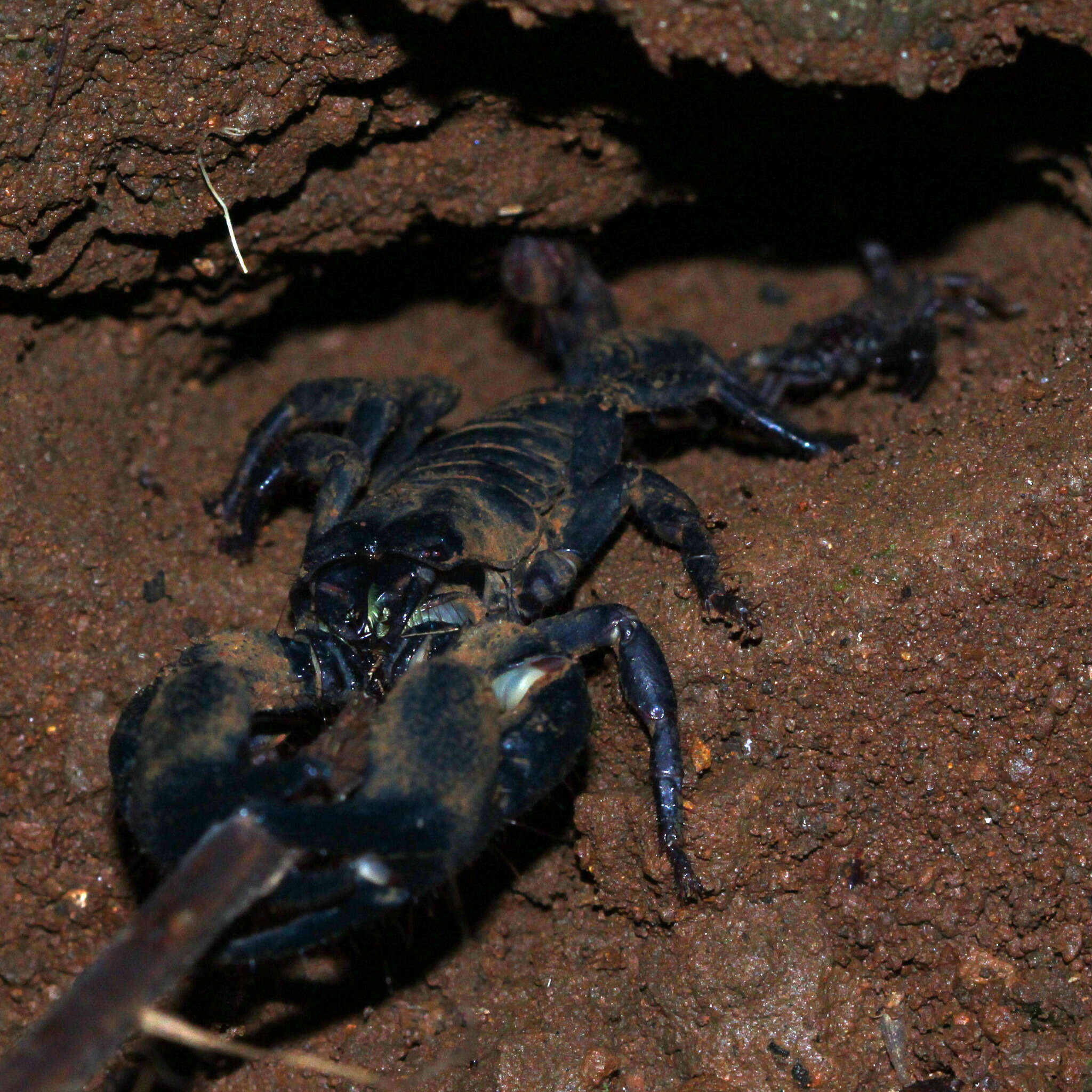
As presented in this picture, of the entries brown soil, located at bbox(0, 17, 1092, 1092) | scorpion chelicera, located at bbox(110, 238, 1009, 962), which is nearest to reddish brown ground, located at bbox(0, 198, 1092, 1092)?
brown soil, located at bbox(0, 17, 1092, 1092)

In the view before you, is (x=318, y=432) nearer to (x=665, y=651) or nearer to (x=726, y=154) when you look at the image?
(x=665, y=651)

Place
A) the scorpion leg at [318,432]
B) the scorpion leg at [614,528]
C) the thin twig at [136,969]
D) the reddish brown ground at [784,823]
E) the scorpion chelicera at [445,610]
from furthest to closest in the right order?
the scorpion leg at [318,432], the scorpion leg at [614,528], the reddish brown ground at [784,823], the scorpion chelicera at [445,610], the thin twig at [136,969]

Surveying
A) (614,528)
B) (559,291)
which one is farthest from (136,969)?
(559,291)

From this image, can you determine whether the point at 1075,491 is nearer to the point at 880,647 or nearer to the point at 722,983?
the point at 880,647

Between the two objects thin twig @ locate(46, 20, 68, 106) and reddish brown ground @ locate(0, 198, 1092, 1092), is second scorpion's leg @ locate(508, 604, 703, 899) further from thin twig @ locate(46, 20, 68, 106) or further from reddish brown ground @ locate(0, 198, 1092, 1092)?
thin twig @ locate(46, 20, 68, 106)

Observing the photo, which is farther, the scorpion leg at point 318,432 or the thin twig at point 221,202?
the scorpion leg at point 318,432

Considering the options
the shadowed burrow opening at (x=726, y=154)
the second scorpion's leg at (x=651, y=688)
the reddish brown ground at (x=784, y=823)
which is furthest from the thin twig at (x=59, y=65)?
the second scorpion's leg at (x=651, y=688)

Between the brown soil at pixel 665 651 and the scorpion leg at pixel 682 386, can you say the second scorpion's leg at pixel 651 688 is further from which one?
the scorpion leg at pixel 682 386

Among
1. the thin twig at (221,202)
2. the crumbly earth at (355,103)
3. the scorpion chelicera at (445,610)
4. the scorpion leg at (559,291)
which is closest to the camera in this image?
the scorpion chelicera at (445,610)

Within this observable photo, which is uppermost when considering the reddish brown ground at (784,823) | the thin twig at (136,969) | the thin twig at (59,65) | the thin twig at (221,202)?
the thin twig at (59,65)
